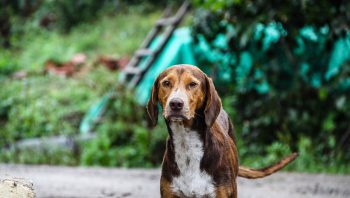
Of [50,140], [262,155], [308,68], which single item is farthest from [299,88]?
[50,140]

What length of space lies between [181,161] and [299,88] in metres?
6.70

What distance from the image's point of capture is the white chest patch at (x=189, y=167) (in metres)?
4.32

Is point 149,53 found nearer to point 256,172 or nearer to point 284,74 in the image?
point 284,74

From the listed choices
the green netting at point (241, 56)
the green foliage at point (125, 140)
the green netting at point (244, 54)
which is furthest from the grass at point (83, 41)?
the green foliage at point (125, 140)

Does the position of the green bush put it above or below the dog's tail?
above

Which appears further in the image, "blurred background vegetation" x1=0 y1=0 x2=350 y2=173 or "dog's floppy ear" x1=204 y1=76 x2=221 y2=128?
"blurred background vegetation" x1=0 y1=0 x2=350 y2=173

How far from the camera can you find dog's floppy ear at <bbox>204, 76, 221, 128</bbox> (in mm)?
4351

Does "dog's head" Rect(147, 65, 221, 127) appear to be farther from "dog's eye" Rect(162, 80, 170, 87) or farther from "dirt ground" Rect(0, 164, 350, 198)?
"dirt ground" Rect(0, 164, 350, 198)

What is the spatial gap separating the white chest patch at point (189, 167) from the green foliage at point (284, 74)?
557cm

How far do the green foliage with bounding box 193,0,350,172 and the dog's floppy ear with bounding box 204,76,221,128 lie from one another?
5.54m

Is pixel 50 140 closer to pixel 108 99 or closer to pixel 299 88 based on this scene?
pixel 108 99

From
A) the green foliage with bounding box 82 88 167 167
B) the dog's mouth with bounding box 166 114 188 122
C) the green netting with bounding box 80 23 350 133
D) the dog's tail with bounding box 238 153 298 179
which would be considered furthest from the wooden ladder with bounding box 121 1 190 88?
the dog's mouth with bounding box 166 114 188 122

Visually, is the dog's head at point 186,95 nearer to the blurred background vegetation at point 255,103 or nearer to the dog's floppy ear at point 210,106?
the dog's floppy ear at point 210,106

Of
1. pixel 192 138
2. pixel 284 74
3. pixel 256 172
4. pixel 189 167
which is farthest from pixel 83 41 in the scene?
pixel 189 167
